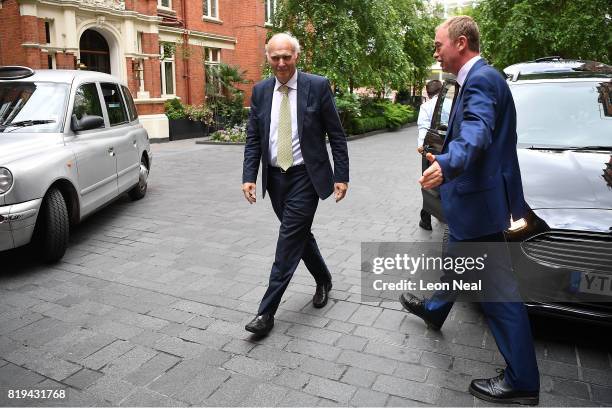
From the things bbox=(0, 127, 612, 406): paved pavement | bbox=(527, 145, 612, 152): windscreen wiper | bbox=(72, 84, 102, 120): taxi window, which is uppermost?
bbox=(72, 84, 102, 120): taxi window

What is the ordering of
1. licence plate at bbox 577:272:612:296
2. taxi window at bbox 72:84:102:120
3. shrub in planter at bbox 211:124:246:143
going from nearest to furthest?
licence plate at bbox 577:272:612:296, taxi window at bbox 72:84:102:120, shrub in planter at bbox 211:124:246:143

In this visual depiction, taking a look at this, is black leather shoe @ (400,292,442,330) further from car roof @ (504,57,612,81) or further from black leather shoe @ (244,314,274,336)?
car roof @ (504,57,612,81)

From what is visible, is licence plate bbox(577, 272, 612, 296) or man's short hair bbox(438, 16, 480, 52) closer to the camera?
man's short hair bbox(438, 16, 480, 52)

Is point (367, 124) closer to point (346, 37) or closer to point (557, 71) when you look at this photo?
point (346, 37)

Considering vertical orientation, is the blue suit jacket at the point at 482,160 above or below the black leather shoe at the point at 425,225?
above

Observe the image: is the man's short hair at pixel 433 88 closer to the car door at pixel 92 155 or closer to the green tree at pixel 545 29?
the car door at pixel 92 155

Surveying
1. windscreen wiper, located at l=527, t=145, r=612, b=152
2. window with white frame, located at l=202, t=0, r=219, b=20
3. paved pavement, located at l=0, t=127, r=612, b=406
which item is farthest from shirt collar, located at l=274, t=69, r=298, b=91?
window with white frame, located at l=202, t=0, r=219, b=20

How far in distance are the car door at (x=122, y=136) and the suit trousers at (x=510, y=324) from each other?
5666 mm

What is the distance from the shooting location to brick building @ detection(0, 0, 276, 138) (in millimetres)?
15578

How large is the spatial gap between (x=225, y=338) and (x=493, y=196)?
6.81ft

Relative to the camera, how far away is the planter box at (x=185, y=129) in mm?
20578

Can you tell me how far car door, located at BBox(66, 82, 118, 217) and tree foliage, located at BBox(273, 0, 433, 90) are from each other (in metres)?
13.0

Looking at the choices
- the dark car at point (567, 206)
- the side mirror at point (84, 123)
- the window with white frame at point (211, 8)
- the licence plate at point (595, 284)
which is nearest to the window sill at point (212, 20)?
the window with white frame at point (211, 8)

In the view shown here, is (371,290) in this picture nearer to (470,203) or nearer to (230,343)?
(230,343)
